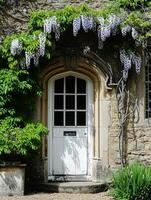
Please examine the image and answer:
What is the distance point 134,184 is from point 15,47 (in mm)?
3776

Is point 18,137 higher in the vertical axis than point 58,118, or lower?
lower

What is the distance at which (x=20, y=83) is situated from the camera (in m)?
9.95

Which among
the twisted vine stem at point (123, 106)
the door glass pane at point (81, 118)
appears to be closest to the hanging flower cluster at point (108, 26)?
the twisted vine stem at point (123, 106)

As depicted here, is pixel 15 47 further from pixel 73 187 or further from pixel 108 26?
Answer: pixel 73 187

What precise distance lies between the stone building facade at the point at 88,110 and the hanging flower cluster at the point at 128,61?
0.72 feet

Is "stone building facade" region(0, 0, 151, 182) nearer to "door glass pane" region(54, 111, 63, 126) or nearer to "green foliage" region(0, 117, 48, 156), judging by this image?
"door glass pane" region(54, 111, 63, 126)

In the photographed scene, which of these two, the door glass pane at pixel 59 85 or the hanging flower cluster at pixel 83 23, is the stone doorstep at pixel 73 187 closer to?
the door glass pane at pixel 59 85

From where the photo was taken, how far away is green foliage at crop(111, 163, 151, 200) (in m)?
8.67

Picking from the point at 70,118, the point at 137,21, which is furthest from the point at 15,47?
the point at 137,21

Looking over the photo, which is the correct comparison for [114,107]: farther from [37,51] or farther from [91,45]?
[37,51]

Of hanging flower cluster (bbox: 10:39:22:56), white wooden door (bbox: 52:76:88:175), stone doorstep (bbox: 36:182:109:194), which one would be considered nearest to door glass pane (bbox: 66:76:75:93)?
white wooden door (bbox: 52:76:88:175)

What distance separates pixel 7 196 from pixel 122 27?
433 centimetres

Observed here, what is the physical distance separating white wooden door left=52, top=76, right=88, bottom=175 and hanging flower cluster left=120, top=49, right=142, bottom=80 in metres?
1.07

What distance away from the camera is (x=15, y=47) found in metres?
10.0
